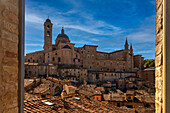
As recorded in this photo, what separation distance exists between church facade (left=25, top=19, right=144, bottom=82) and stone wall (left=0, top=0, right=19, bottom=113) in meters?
29.3

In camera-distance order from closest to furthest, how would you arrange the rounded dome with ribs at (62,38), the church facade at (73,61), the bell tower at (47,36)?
the church facade at (73,61) < the bell tower at (47,36) < the rounded dome with ribs at (62,38)

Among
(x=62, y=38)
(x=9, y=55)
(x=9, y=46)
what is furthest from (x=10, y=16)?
(x=62, y=38)

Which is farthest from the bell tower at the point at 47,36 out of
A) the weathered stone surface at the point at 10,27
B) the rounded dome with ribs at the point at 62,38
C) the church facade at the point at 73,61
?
the weathered stone surface at the point at 10,27

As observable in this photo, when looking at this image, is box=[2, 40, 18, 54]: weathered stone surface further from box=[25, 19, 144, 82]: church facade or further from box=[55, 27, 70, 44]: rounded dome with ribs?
box=[55, 27, 70, 44]: rounded dome with ribs

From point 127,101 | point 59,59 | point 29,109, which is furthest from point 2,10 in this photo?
point 59,59

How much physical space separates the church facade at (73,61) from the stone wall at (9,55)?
96.2ft

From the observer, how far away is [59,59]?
36.2 metres

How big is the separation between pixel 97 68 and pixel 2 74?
4076cm

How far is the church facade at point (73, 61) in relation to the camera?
31141 millimetres

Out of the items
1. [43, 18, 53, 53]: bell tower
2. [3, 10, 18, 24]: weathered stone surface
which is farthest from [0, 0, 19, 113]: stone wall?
[43, 18, 53, 53]: bell tower

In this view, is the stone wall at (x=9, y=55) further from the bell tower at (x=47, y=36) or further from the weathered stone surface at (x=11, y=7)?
the bell tower at (x=47, y=36)

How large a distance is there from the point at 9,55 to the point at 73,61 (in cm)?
3603

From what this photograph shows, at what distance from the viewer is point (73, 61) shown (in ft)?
123

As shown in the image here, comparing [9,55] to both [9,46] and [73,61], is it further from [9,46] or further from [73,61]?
[73,61]
